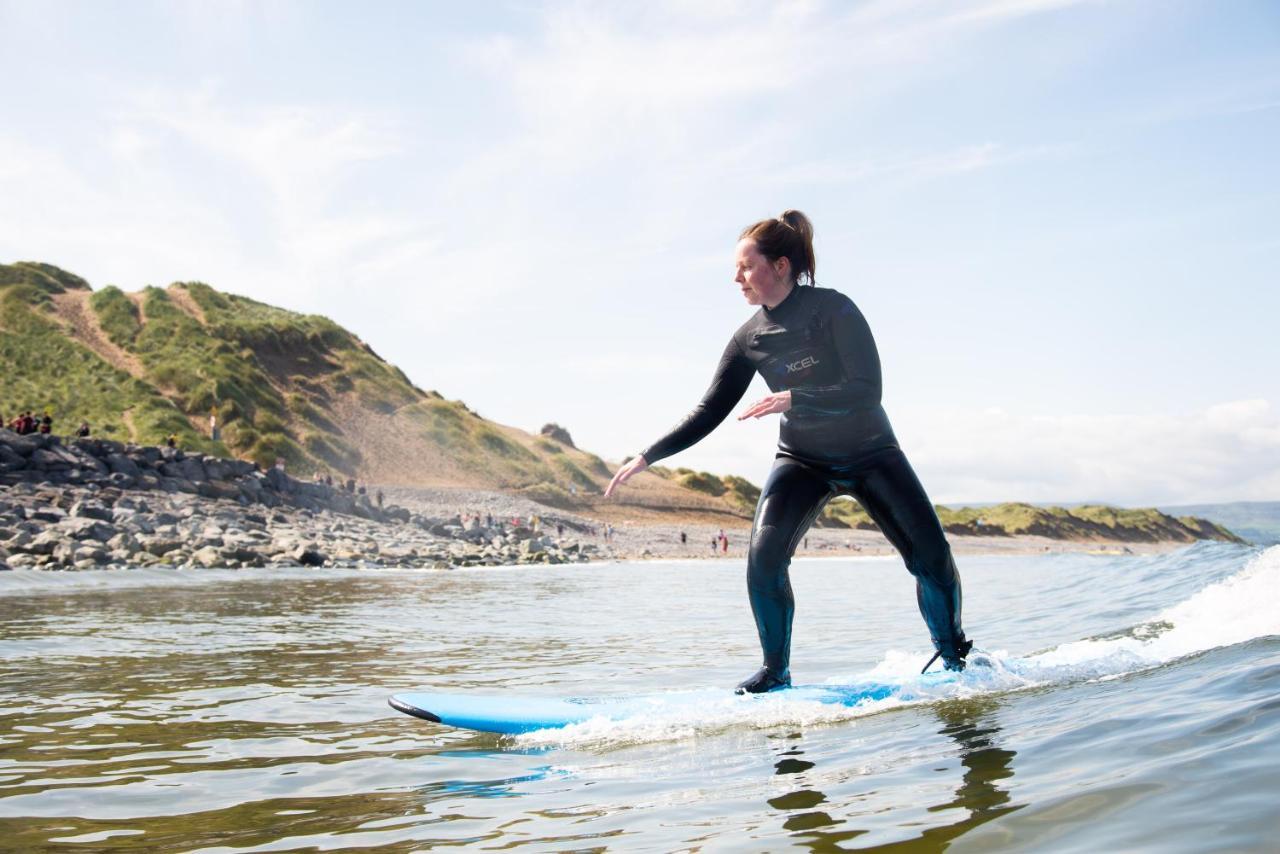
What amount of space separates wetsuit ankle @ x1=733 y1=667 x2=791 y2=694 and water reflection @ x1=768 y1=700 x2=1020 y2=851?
91cm

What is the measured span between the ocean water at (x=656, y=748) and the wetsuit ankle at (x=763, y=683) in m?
0.12

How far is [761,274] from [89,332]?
3602 inches

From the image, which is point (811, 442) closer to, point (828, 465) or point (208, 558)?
point (828, 465)

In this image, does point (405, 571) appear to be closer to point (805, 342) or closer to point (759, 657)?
point (759, 657)

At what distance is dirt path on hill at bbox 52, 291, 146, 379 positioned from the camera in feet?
261

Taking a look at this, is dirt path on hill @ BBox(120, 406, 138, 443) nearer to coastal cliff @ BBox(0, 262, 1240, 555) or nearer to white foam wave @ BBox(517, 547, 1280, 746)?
coastal cliff @ BBox(0, 262, 1240, 555)

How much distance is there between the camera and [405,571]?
25594 millimetres

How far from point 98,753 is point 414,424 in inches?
3515

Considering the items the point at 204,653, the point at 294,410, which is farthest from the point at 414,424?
the point at 204,653

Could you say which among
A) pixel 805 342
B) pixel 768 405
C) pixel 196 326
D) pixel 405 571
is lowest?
pixel 405 571

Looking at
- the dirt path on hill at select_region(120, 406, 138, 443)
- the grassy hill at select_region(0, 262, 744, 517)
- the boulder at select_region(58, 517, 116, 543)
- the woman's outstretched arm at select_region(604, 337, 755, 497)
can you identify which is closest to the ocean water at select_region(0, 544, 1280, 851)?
the woman's outstretched arm at select_region(604, 337, 755, 497)

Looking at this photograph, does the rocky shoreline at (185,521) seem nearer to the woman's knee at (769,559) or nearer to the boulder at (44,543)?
the boulder at (44,543)

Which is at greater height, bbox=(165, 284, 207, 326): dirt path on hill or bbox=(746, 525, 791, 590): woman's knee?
bbox=(165, 284, 207, 326): dirt path on hill

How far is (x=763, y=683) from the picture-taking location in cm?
497
